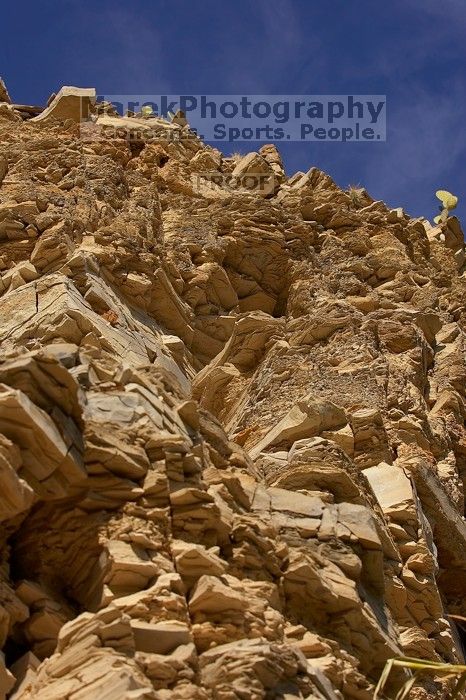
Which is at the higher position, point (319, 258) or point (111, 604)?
point (319, 258)

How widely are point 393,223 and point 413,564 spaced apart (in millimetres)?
18496

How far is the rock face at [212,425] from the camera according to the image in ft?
37.7

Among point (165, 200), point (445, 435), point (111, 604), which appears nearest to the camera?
point (111, 604)

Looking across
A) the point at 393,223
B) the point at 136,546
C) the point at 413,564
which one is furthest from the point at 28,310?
the point at 393,223

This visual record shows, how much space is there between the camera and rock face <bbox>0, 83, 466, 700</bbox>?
11500 millimetres

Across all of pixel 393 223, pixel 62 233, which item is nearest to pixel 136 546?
pixel 62 233

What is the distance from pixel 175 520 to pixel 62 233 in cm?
1203

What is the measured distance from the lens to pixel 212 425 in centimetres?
1574

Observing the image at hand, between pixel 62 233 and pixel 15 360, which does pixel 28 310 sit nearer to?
pixel 62 233

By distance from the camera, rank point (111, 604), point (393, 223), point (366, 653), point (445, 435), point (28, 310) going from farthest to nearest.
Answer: point (393, 223) < point (445, 435) < point (28, 310) < point (366, 653) < point (111, 604)

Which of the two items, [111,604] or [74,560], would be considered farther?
[74,560]

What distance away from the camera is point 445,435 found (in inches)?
1045

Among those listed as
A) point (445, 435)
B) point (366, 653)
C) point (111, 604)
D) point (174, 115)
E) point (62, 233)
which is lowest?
point (366, 653)

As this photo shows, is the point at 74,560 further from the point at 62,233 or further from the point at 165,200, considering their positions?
the point at 165,200
